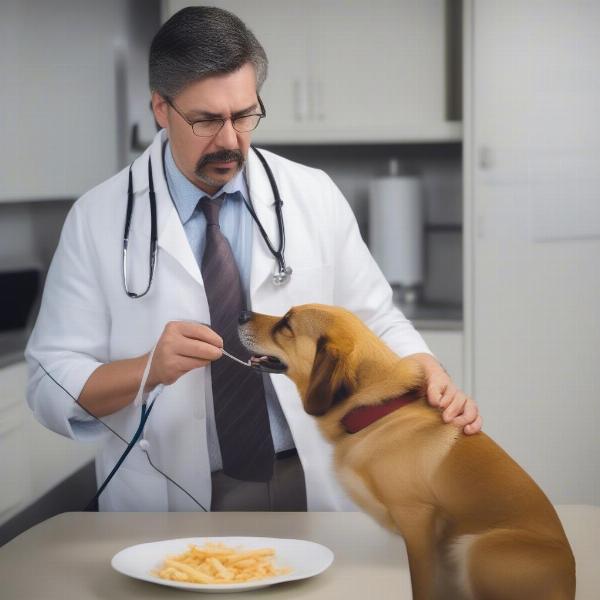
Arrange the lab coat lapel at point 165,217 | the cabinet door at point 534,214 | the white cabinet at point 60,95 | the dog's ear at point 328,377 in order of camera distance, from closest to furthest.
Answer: the dog's ear at point 328,377 → the lab coat lapel at point 165,217 → the white cabinet at point 60,95 → the cabinet door at point 534,214

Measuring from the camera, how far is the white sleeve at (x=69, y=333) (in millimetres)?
939

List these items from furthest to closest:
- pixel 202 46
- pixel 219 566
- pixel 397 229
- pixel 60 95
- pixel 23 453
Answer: pixel 397 229 < pixel 60 95 < pixel 23 453 < pixel 202 46 < pixel 219 566

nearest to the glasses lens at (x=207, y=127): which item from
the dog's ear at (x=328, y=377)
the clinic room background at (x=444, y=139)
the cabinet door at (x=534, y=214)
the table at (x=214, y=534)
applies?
the dog's ear at (x=328, y=377)

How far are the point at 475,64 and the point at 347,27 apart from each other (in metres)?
0.27

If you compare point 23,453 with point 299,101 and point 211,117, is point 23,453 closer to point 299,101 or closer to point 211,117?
point 211,117

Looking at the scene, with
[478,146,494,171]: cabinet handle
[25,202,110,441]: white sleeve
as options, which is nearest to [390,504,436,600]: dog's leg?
[25,202,110,441]: white sleeve

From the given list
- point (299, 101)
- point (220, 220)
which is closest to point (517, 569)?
point (220, 220)

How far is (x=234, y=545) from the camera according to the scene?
2.70 feet

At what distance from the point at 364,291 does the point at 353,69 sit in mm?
1047

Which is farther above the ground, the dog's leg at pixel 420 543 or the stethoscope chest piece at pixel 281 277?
the stethoscope chest piece at pixel 281 277

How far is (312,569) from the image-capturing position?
76 centimetres

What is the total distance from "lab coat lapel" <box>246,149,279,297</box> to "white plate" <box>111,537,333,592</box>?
9.8 inches

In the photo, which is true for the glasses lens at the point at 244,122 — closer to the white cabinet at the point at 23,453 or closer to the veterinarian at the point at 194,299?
the veterinarian at the point at 194,299

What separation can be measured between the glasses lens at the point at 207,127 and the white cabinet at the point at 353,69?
1.05 m
